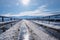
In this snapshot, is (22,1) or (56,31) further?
(22,1)

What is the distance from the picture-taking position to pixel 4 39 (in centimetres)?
216

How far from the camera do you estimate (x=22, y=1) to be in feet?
24.1

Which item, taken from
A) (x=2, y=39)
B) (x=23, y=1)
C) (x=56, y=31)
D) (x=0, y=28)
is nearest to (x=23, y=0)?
(x=23, y=1)

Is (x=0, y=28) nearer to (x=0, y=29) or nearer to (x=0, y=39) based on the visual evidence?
(x=0, y=29)

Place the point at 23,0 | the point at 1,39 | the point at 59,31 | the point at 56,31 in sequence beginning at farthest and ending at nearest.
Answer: the point at 23,0 < the point at 56,31 < the point at 59,31 < the point at 1,39

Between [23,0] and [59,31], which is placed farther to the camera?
[23,0]

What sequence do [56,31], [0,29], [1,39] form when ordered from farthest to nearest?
[0,29], [56,31], [1,39]

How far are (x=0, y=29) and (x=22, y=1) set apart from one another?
4069 millimetres

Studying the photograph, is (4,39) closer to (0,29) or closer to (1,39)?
(1,39)

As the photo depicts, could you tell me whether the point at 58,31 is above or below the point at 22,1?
below

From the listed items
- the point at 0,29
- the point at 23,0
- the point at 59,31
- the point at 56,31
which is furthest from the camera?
the point at 23,0

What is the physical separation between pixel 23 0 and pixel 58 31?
15.3ft

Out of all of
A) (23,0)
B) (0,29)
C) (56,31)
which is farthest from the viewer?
(23,0)

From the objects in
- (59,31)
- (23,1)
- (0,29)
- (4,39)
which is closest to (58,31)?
(59,31)
